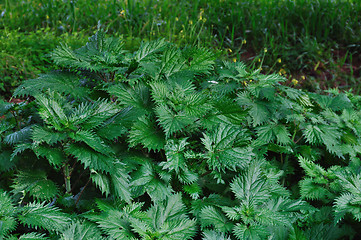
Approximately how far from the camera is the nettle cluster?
1679 mm

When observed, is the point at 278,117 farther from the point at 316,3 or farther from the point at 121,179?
the point at 316,3

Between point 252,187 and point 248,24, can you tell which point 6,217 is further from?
point 248,24

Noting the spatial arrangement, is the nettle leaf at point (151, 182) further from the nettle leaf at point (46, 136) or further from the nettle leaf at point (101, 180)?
the nettle leaf at point (46, 136)

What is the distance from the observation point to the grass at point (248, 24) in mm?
4488

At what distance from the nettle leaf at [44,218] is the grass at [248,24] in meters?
3.01

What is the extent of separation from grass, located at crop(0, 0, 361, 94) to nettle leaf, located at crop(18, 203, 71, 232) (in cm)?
301

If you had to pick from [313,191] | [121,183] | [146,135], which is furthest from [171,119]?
[313,191]

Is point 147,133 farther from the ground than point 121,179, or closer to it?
farther from the ground

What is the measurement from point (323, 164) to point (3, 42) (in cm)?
322

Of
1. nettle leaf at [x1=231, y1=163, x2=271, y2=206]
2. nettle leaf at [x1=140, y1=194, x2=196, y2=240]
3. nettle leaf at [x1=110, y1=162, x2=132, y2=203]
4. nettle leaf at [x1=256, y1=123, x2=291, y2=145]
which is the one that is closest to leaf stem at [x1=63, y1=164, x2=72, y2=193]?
nettle leaf at [x1=110, y1=162, x2=132, y2=203]

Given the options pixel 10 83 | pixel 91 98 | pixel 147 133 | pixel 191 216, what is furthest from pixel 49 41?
pixel 191 216

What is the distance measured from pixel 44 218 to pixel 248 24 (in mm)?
3981

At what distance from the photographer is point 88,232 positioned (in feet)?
5.46

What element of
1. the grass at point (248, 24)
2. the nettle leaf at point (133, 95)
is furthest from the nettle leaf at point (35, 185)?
the grass at point (248, 24)
